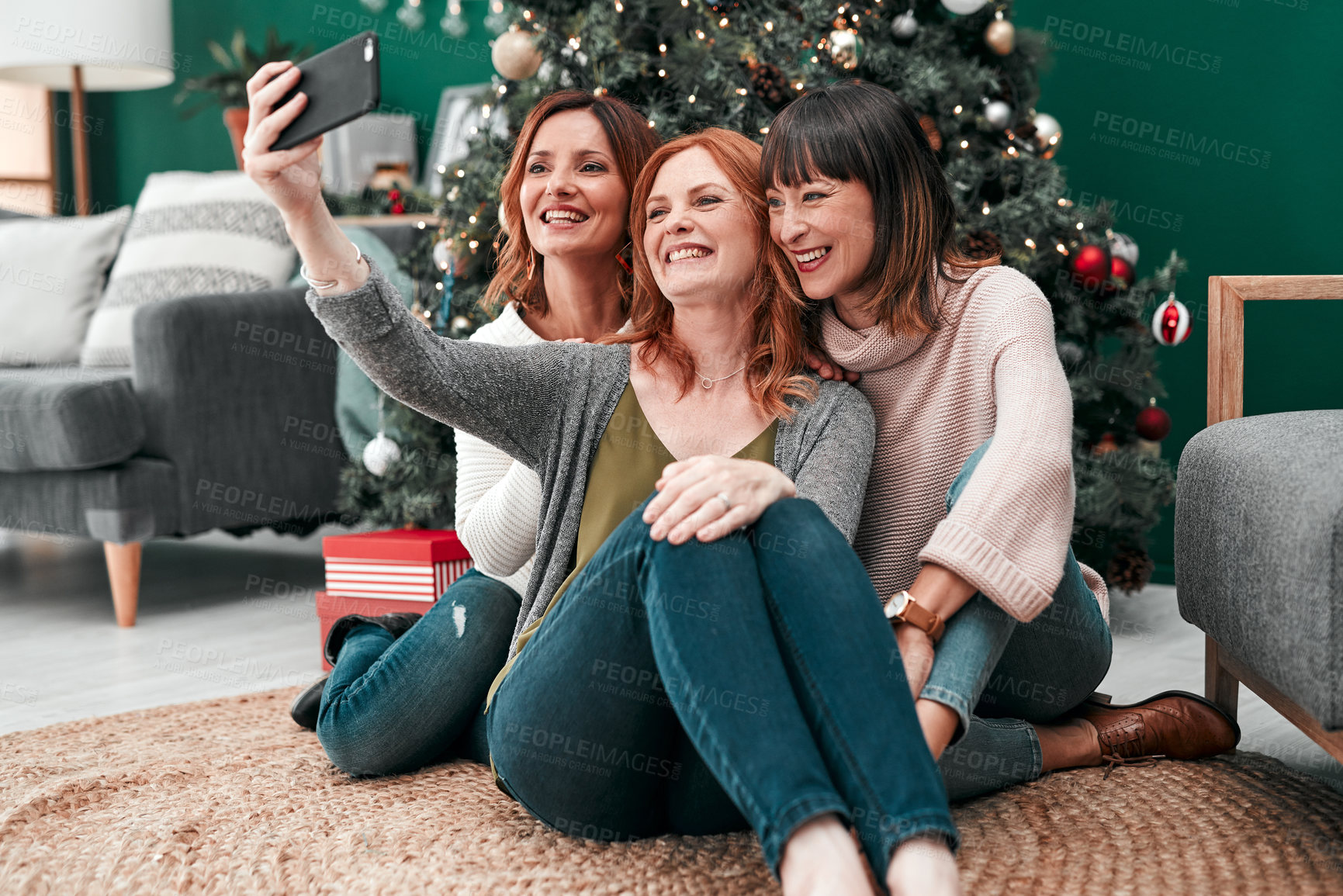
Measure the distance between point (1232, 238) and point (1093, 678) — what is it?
1.61 m

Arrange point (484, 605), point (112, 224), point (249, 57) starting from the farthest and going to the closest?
point (249, 57) < point (112, 224) < point (484, 605)

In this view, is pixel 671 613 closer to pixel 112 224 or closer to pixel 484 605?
pixel 484 605

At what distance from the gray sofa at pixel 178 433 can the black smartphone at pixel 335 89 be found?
1.53 metres

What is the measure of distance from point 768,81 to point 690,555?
1.29 metres

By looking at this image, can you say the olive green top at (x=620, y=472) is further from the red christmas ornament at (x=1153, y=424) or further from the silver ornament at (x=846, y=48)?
the red christmas ornament at (x=1153, y=424)

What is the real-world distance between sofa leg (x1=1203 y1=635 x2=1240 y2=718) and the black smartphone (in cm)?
115

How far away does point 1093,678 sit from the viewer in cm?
128

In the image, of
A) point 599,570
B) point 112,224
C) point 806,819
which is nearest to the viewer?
point 806,819

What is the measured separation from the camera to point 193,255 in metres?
2.64

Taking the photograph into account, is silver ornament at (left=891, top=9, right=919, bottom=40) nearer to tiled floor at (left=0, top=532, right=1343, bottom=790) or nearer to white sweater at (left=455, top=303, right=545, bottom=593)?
white sweater at (left=455, top=303, right=545, bottom=593)

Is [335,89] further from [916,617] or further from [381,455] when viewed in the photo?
[381,455]

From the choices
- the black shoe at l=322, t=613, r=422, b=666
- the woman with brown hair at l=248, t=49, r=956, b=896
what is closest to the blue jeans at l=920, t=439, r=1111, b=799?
the woman with brown hair at l=248, t=49, r=956, b=896

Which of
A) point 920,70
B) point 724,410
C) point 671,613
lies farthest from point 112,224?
point 671,613

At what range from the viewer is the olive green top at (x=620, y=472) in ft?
3.79
